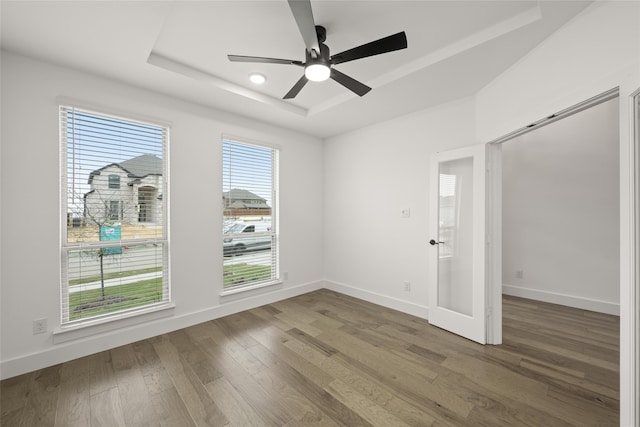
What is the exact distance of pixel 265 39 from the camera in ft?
7.17

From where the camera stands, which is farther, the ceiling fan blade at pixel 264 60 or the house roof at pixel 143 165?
the house roof at pixel 143 165

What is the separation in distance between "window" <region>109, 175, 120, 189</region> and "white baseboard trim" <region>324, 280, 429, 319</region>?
338 cm

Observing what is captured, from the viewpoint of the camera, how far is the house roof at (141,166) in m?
2.73

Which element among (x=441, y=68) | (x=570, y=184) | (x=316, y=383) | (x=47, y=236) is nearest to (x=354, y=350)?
(x=316, y=383)

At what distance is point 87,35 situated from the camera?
1982 mm

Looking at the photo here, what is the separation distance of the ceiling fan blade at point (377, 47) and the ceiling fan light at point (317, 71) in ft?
0.25

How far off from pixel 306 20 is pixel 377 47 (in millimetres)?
508

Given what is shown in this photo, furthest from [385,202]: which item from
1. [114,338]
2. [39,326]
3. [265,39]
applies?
[39,326]

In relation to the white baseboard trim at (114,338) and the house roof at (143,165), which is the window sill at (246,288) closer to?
the white baseboard trim at (114,338)

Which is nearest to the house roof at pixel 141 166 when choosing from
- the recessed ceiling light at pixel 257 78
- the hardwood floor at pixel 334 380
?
the recessed ceiling light at pixel 257 78

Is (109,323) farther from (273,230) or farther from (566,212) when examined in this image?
(566,212)

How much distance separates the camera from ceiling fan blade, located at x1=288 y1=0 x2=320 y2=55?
1439 millimetres

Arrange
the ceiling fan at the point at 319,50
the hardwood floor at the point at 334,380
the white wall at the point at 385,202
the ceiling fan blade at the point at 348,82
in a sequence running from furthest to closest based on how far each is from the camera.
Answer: the white wall at the point at 385,202
the ceiling fan blade at the point at 348,82
the hardwood floor at the point at 334,380
the ceiling fan at the point at 319,50

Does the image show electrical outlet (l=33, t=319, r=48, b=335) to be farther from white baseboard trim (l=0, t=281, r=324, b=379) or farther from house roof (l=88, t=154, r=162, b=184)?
house roof (l=88, t=154, r=162, b=184)
